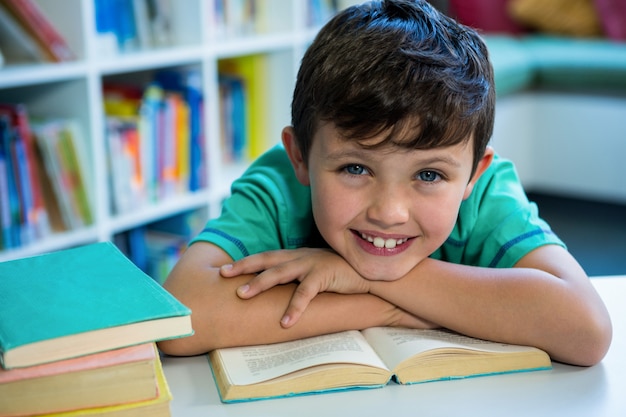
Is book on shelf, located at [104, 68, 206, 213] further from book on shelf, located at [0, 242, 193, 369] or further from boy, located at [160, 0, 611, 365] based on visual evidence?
book on shelf, located at [0, 242, 193, 369]

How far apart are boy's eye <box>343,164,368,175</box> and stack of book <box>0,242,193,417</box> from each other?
0.30 m

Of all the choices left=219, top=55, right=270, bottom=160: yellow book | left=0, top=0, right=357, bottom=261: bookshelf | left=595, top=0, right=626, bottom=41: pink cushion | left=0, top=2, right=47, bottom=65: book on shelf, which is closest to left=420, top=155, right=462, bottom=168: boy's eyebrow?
left=0, top=0, right=357, bottom=261: bookshelf

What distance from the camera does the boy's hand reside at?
95cm

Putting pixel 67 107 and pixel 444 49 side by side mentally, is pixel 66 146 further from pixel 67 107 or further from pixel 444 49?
pixel 444 49

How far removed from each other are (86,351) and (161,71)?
6.86 feet

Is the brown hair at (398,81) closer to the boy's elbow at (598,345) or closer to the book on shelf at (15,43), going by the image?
the boy's elbow at (598,345)

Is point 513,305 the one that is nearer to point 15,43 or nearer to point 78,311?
point 78,311

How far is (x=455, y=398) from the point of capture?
0.81 m

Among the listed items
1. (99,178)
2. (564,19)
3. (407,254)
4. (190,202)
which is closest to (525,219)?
(407,254)

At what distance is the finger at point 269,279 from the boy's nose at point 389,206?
11cm

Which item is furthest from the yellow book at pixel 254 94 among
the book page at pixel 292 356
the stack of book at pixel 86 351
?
the stack of book at pixel 86 351

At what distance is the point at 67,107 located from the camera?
7.35 ft

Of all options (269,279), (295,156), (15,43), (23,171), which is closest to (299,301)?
(269,279)

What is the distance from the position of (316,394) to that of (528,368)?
0.24 metres
